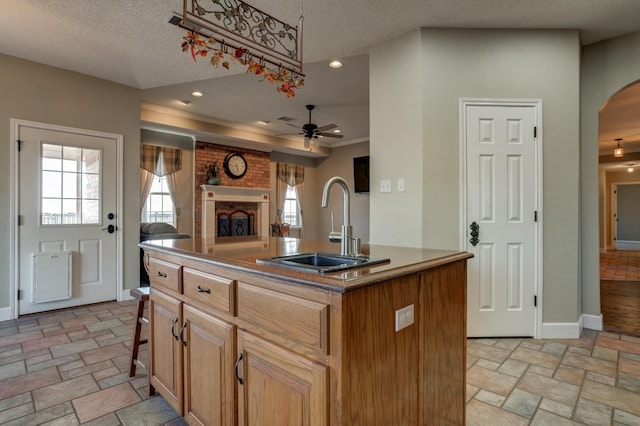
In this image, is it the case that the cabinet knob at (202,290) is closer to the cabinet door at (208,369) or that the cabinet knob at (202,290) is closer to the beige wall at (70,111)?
the cabinet door at (208,369)

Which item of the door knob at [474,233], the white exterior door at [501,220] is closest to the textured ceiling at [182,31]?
the white exterior door at [501,220]

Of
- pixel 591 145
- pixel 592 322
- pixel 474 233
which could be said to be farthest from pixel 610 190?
pixel 474 233

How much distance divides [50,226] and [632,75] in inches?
230

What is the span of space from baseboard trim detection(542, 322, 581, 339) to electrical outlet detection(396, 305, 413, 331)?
242 centimetres

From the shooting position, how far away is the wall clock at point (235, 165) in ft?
23.7

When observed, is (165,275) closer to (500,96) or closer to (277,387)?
(277,387)

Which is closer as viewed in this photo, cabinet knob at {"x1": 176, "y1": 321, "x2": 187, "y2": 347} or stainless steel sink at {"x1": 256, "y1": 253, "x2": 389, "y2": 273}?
stainless steel sink at {"x1": 256, "y1": 253, "x2": 389, "y2": 273}

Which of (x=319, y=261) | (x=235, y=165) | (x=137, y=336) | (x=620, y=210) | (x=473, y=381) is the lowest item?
(x=473, y=381)

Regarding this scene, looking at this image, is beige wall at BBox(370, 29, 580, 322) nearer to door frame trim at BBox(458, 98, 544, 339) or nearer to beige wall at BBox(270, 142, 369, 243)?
door frame trim at BBox(458, 98, 544, 339)

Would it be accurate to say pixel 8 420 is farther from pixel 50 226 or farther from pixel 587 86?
pixel 587 86

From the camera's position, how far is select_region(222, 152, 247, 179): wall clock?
7223mm

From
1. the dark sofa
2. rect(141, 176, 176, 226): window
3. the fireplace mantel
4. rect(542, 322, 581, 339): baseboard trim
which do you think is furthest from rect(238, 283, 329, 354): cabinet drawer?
rect(141, 176, 176, 226): window

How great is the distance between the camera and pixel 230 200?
7.18m

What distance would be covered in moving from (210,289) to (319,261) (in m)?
0.48
